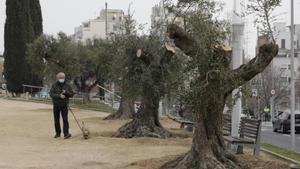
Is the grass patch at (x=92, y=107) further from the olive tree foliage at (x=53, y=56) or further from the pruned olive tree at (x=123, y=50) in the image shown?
the pruned olive tree at (x=123, y=50)

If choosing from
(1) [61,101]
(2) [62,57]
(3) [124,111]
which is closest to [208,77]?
(1) [61,101]

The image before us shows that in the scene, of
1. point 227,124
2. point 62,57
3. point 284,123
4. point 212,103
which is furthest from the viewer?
point 284,123

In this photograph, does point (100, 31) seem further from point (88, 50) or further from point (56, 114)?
point (56, 114)

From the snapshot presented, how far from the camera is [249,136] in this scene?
14.0 meters

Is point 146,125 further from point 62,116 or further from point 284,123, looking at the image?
point 284,123

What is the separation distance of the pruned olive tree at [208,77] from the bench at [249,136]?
222cm

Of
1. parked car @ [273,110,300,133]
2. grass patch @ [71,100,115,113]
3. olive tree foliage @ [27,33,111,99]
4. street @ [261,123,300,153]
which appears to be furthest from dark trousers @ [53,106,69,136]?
parked car @ [273,110,300,133]

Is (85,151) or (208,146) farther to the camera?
(85,151)

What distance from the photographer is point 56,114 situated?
1808 cm

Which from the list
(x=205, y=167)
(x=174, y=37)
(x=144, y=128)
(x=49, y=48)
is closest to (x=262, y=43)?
(x=174, y=37)

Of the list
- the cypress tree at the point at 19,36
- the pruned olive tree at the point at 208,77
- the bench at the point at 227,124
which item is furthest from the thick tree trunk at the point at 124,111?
the cypress tree at the point at 19,36

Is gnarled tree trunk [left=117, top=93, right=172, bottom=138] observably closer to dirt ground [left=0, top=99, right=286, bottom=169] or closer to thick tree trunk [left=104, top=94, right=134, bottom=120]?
dirt ground [left=0, top=99, right=286, bottom=169]

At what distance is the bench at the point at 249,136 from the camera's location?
42.4ft

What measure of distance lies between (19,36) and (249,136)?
4315 cm
